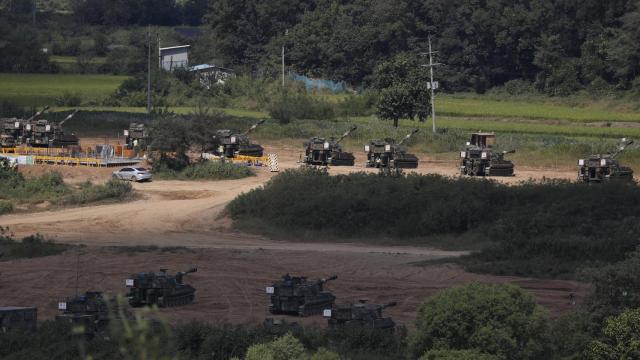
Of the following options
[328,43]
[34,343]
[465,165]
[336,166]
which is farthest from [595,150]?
[328,43]

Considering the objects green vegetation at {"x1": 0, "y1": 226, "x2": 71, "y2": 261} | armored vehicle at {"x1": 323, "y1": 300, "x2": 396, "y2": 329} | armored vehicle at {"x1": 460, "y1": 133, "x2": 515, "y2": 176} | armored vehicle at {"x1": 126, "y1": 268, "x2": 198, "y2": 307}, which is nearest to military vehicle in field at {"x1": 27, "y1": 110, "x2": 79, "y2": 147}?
armored vehicle at {"x1": 460, "y1": 133, "x2": 515, "y2": 176}

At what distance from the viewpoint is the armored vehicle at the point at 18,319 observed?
2681cm

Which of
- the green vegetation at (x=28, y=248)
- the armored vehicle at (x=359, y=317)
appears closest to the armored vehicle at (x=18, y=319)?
the armored vehicle at (x=359, y=317)

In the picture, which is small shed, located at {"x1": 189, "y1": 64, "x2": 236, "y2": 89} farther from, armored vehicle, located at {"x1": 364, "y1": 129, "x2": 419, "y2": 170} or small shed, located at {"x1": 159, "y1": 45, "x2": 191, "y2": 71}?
armored vehicle, located at {"x1": 364, "y1": 129, "x2": 419, "y2": 170}

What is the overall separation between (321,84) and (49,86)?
75.4ft

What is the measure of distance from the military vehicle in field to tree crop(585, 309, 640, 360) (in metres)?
49.5

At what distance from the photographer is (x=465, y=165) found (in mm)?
58844

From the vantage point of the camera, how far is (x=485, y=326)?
2100 cm

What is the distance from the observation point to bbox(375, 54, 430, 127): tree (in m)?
76.6

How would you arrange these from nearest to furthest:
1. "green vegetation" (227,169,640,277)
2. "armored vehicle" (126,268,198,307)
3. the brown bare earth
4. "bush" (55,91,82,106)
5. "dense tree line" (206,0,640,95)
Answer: "armored vehicle" (126,268,198,307) < the brown bare earth < "green vegetation" (227,169,640,277) < "bush" (55,91,82,106) < "dense tree line" (206,0,640,95)

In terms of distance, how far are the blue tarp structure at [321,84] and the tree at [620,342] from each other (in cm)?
8624

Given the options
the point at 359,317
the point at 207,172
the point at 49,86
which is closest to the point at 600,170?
the point at 207,172

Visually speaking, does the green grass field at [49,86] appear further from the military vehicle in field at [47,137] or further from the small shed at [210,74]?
the military vehicle in field at [47,137]

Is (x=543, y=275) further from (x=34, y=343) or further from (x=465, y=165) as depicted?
(x=465, y=165)
